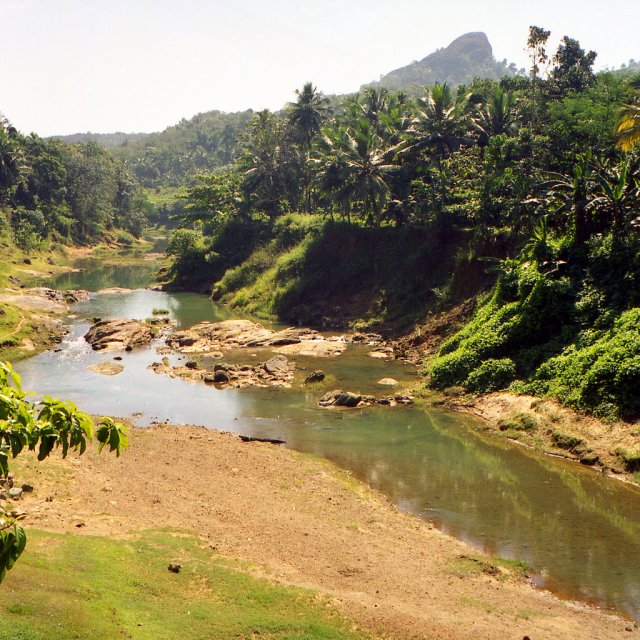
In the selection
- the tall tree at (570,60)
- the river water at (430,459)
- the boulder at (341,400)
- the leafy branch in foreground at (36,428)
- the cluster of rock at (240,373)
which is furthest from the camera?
the tall tree at (570,60)

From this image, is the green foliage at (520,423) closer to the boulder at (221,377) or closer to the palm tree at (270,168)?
the boulder at (221,377)

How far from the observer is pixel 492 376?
31.9 meters

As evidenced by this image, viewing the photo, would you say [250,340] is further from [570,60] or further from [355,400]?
[570,60]

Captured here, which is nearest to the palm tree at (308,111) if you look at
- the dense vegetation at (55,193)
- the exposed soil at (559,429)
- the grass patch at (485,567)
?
the dense vegetation at (55,193)

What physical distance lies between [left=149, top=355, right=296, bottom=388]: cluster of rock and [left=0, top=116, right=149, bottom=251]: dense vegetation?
2138 inches

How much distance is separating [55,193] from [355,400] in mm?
82650

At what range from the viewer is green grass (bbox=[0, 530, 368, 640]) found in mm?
11180

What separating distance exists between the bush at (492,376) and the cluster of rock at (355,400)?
2.96 metres

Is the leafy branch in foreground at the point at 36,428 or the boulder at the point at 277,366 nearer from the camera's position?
the leafy branch in foreground at the point at 36,428

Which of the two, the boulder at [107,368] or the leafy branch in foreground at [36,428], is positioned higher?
the leafy branch in foreground at [36,428]

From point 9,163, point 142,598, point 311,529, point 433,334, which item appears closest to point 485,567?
point 311,529

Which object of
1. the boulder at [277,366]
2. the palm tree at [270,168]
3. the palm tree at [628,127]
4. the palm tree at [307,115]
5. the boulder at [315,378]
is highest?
the palm tree at [307,115]

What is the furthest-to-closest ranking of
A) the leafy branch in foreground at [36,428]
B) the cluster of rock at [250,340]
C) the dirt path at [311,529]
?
the cluster of rock at [250,340] → the dirt path at [311,529] → the leafy branch in foreground at [36,428]

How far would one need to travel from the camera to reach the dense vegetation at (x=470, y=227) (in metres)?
30.9
